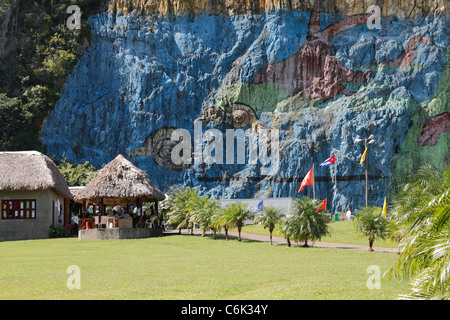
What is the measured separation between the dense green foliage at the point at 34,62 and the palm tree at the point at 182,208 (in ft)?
74.1

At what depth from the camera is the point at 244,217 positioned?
24547 mm

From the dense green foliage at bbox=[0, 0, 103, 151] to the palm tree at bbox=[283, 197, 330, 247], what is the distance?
32.1 meters

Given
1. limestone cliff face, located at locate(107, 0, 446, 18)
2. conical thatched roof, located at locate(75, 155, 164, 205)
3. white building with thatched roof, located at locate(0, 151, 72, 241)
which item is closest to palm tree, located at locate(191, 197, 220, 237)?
conical thatched roof, located at locate(75, 155, 164, 205)

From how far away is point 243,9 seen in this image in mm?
56656

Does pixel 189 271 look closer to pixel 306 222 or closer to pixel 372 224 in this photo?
pixel 306 222

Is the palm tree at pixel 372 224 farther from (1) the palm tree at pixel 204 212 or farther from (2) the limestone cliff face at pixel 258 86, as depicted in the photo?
(2) the limestone cliff face at pixel 258 86

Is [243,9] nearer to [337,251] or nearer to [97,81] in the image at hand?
[97,81]

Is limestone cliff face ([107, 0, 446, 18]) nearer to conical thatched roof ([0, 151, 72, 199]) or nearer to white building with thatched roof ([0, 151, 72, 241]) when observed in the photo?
conical thatched roof ([0, 151, 72, 199])

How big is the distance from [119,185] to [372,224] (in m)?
12.3

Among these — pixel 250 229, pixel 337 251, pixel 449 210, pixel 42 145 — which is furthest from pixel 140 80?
pixel 449 210

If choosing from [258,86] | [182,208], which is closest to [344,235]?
[182,208]

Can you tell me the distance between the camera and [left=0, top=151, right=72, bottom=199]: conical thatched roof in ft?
90.2
